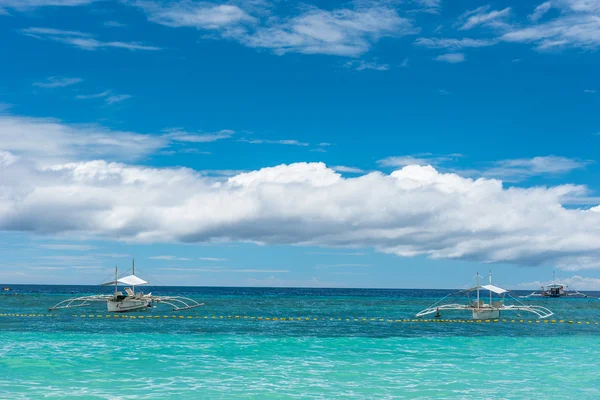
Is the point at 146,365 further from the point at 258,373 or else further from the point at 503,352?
the point at 503,352

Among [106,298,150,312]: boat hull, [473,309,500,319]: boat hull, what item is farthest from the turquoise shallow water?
[106,298,150,312]: boat hull

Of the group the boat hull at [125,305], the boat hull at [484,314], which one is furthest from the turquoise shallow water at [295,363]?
the boat hull at [125,305]

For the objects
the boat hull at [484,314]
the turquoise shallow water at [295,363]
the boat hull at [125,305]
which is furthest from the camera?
the boat hull at [125,305]

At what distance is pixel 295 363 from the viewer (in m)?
36.2

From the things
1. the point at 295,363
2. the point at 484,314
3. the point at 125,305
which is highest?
the point at 125,305

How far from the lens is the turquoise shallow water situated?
2816cm

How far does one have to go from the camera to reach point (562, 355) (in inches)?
1614

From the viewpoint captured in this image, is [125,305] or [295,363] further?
[125,305]

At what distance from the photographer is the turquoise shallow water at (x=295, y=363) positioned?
28156 mm

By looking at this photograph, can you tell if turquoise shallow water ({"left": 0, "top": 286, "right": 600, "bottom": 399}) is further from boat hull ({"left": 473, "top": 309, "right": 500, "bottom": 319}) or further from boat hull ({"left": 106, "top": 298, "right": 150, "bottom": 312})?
boat hull ({"left": 106, "top": 298, "right": 150, "bottom": 312})

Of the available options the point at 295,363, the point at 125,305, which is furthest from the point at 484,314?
the point at 125,305

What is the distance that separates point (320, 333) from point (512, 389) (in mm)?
28554

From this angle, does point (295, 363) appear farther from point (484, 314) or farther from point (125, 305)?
point (125, 305)

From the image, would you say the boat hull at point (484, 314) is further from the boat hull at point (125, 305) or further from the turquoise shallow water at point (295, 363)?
the boat hull at point (125, 305)
